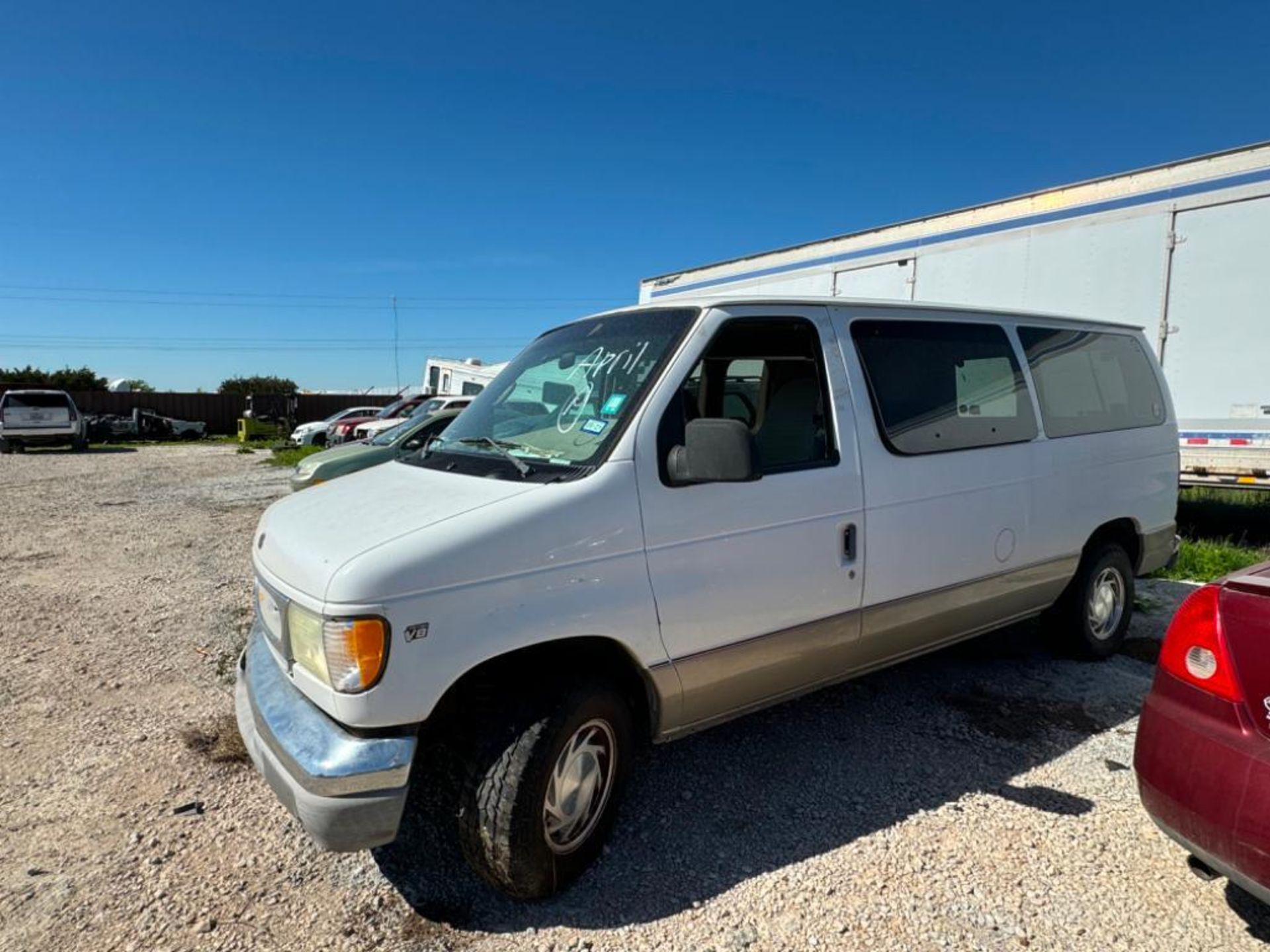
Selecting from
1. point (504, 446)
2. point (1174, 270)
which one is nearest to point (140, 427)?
point (504, 446)

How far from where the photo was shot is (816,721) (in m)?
3.81

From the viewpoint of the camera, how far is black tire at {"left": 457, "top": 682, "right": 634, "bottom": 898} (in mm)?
2322

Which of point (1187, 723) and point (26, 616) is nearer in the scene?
point (1187, 723)

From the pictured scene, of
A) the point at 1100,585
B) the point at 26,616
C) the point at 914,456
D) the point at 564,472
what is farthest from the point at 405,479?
the point at 26,616

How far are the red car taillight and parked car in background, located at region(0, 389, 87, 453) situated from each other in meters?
26.5

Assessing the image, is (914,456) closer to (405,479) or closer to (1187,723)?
(1187,723)

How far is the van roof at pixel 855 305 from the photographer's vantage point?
118 inches

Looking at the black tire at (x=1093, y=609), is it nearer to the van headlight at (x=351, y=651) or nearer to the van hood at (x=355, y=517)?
the van hood at (x=355, y=517)

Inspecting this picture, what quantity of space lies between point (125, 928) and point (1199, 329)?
8611 millimetres

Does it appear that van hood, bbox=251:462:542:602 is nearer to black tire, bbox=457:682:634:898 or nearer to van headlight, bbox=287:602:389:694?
van headlight, bbox=287:602:389:694

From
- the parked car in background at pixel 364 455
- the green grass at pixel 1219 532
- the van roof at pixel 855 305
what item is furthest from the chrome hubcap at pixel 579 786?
the green grass at pixel 1219 532

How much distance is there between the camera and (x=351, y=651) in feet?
6.96

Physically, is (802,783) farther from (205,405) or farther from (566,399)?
(205,405)

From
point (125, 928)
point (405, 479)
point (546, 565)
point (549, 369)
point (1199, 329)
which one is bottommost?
point (125, 928)
